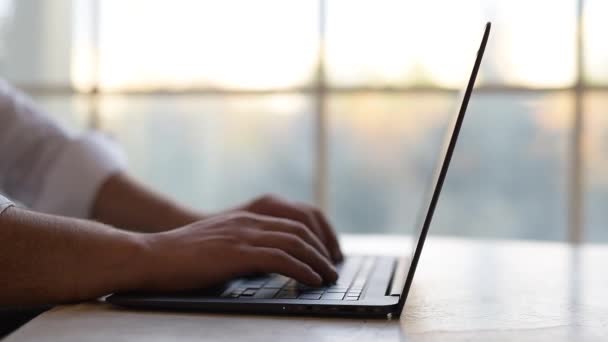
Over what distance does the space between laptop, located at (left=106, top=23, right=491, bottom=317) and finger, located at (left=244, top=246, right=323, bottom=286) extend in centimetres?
2

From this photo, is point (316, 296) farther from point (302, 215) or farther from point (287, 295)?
point (302, 215)

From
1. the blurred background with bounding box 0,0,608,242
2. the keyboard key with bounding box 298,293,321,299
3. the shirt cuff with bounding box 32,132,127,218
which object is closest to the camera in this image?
the keyboard key with bounding box 298,293,321,299

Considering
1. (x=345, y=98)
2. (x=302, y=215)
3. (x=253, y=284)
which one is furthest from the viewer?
(x=345, y=98)

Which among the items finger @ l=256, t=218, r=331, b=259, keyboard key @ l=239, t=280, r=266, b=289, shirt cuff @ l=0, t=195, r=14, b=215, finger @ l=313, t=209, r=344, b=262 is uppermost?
shirt cuff @ l=0, t=195, r=14, b=215

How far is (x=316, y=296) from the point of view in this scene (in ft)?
2.30

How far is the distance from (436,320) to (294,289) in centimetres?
16

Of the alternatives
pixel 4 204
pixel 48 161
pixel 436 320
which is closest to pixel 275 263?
pixel 436 320

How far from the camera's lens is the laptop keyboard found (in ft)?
2.31

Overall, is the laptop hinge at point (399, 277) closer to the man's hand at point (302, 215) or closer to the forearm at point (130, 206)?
the man's hand at point (302, 215)

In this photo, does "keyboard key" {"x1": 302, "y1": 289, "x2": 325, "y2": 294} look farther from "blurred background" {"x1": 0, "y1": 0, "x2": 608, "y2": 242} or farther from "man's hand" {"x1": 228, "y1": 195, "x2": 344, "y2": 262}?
"blurred background" {"x1": 0, "y1": 0, "x2": 608, "y2": 242}

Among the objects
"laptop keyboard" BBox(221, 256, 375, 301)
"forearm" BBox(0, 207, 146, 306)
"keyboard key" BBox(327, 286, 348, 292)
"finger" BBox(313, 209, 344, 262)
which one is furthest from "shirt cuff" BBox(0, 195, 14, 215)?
"finger" BBox(313, 209, 344, 262)

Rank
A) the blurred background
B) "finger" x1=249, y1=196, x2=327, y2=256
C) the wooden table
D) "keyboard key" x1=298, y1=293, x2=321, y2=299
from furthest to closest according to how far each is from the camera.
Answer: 1. the blurred background
2. "finger" x1=249, y1=196, x2=327, y2=256
3. "keyboard key" x1=298, y1=293, x2=321, y2=299
4. the wooden table

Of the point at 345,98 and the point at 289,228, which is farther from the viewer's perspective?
the point at 345,98

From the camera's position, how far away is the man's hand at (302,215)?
102 centimetres
